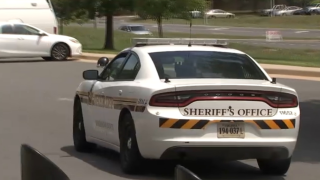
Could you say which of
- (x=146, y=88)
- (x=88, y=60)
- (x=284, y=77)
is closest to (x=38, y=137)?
(x=146, y=88)

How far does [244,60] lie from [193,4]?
2679 centimetres

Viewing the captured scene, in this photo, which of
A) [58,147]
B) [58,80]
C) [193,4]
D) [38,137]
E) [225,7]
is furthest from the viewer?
[225,7]

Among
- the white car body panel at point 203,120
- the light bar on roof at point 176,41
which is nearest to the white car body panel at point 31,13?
the light bar on roof at point 176,41

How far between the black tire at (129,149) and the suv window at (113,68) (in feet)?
3.42

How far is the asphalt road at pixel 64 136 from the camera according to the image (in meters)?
9.23

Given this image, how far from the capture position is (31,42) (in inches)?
1060

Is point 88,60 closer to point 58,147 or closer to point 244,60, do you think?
point 58,147

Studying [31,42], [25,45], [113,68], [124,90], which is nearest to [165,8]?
[31,42]

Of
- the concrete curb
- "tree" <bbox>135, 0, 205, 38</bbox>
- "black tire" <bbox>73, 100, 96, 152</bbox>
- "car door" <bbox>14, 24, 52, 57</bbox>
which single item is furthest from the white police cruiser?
"tree" <bbox>135, 0, 205, 38</bbox>

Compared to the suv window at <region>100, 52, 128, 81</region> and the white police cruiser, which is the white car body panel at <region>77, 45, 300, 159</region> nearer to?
the white police cruiser

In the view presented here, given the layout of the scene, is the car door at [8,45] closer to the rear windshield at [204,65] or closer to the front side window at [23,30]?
the front side window at [23,30]

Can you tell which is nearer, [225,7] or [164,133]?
[164,133]

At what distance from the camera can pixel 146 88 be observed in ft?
28.0

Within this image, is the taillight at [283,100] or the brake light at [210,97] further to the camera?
the taillight at [283,100]
